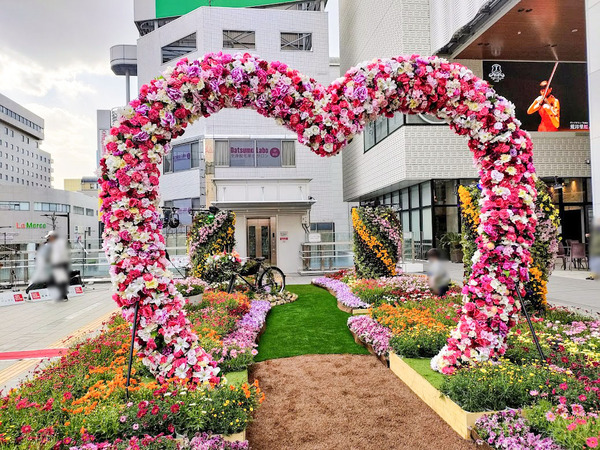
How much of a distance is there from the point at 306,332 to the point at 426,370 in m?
3.06

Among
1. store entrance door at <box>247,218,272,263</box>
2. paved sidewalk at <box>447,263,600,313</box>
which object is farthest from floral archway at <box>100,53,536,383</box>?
store entrance door at <box>247,218,272,263</box>

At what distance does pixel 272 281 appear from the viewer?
34.6 ft

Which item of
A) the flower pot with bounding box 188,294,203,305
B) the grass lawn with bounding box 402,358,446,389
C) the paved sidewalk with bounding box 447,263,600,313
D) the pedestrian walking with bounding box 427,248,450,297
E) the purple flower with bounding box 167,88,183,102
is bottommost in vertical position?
the paved sidewalk with bounding box 447,263,600,313

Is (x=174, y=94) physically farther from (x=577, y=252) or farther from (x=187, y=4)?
(x=187, y=4)

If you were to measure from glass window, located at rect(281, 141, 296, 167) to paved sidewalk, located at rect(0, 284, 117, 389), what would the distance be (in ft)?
43.1

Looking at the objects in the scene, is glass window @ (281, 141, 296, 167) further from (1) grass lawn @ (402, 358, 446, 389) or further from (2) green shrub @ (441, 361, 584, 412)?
(2) green shrub @ (441, 361, 584, 412)

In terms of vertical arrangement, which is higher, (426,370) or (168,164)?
(168,164)

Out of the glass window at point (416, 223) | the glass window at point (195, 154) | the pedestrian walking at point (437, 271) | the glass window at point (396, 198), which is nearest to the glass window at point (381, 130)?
the glass window at point (396, 198)

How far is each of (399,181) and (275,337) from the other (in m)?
13.1

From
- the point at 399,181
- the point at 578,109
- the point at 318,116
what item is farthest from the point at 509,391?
the point at 578,109

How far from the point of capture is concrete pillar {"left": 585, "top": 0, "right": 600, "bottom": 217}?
8.79 metres

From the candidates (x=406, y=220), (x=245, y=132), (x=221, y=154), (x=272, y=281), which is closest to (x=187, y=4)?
(x=245, y=132)

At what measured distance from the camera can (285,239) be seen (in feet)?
58.2

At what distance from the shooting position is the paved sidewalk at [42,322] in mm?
5816
